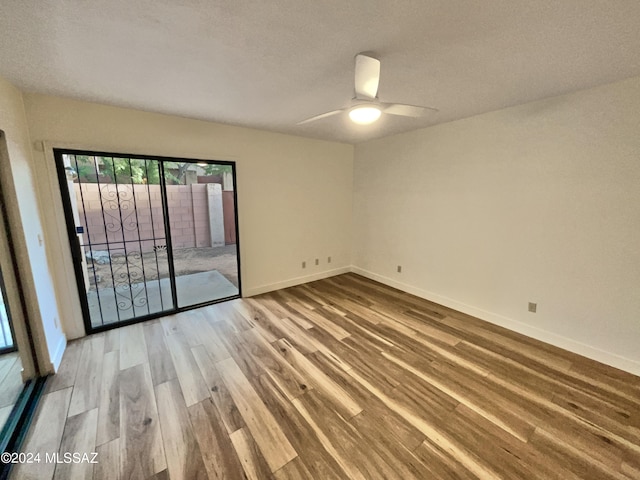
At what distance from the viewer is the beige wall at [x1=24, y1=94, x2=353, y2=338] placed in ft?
8.26

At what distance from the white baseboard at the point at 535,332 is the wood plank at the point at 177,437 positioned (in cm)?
327

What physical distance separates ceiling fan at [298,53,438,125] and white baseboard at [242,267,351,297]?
9.82 feet

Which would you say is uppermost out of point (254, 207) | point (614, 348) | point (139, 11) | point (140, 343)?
point (139, 11)

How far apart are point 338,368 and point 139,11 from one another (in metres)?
2.79

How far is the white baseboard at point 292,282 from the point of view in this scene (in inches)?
157

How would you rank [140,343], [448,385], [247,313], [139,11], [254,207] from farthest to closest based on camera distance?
[254,207] < [247,313] < [140,343] < [448,385] < [139,11]

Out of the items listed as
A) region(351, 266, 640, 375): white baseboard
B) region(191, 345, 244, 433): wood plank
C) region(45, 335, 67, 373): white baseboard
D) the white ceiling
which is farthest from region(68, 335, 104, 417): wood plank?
region(351, 266, 640, 375): white baseboard

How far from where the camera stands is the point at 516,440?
1624 mm

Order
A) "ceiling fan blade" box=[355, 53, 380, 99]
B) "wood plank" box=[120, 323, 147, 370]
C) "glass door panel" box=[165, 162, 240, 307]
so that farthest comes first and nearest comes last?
"glass door panel" box=[165, 162, 240, 307] < "wood plank" box=[120, 323, 147, 370] < "ceiling fan blade" box=[355, 53, 380, 99]

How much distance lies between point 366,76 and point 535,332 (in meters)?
3.14

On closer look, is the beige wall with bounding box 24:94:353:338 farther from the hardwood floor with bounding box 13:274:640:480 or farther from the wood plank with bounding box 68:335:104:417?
the hardwood floor with bounding box 13:274:640:480

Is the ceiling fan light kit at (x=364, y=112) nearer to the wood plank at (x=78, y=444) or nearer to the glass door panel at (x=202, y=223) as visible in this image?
the wood plank at (x=78, y=444)

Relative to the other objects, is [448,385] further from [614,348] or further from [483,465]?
[614,348]

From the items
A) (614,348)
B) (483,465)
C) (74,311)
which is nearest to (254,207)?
(74,311)
